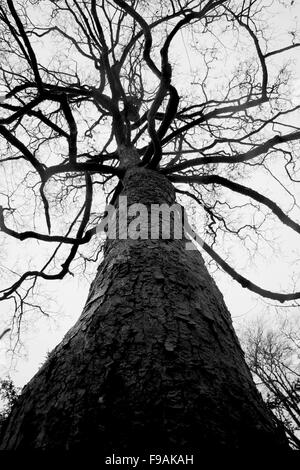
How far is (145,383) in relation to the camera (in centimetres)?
84

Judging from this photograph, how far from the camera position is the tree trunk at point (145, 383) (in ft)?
2.32

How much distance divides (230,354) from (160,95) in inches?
95.6

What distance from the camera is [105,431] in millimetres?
705

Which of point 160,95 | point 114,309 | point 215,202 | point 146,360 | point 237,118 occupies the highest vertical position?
point 237,118

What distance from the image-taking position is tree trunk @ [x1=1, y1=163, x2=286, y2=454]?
2.32 ft
